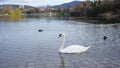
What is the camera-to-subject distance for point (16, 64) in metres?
12.7

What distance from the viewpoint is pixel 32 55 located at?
15352 millimetres

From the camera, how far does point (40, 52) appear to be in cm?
1642

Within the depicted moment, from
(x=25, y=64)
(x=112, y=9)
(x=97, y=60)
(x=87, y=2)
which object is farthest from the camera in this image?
(x=87, y=2)

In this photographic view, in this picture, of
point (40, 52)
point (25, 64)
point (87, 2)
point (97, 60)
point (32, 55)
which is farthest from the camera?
point (87, 2)

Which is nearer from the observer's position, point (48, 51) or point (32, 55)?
point (32, 55)

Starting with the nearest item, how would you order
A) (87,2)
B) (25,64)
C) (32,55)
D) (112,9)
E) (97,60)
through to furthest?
(25,64) < (97,60) < (32,55) < (112,9) < (87,2)

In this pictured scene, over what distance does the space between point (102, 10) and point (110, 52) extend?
87440 millimetres

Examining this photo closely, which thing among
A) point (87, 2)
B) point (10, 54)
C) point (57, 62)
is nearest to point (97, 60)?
point (57, 62)

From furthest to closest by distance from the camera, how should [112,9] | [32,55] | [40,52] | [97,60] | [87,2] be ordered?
1. [87,2]
2. [112,9]
3. [40,52]
4. [32,55]
5. [97,60]

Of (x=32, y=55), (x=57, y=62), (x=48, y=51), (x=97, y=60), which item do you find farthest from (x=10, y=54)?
(x=97, y=60)

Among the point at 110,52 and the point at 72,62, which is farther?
the point at 110,52

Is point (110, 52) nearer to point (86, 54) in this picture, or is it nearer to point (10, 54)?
point (86, 54)

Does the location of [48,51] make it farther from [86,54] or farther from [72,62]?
[72,62]

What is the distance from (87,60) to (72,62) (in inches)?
35.3
